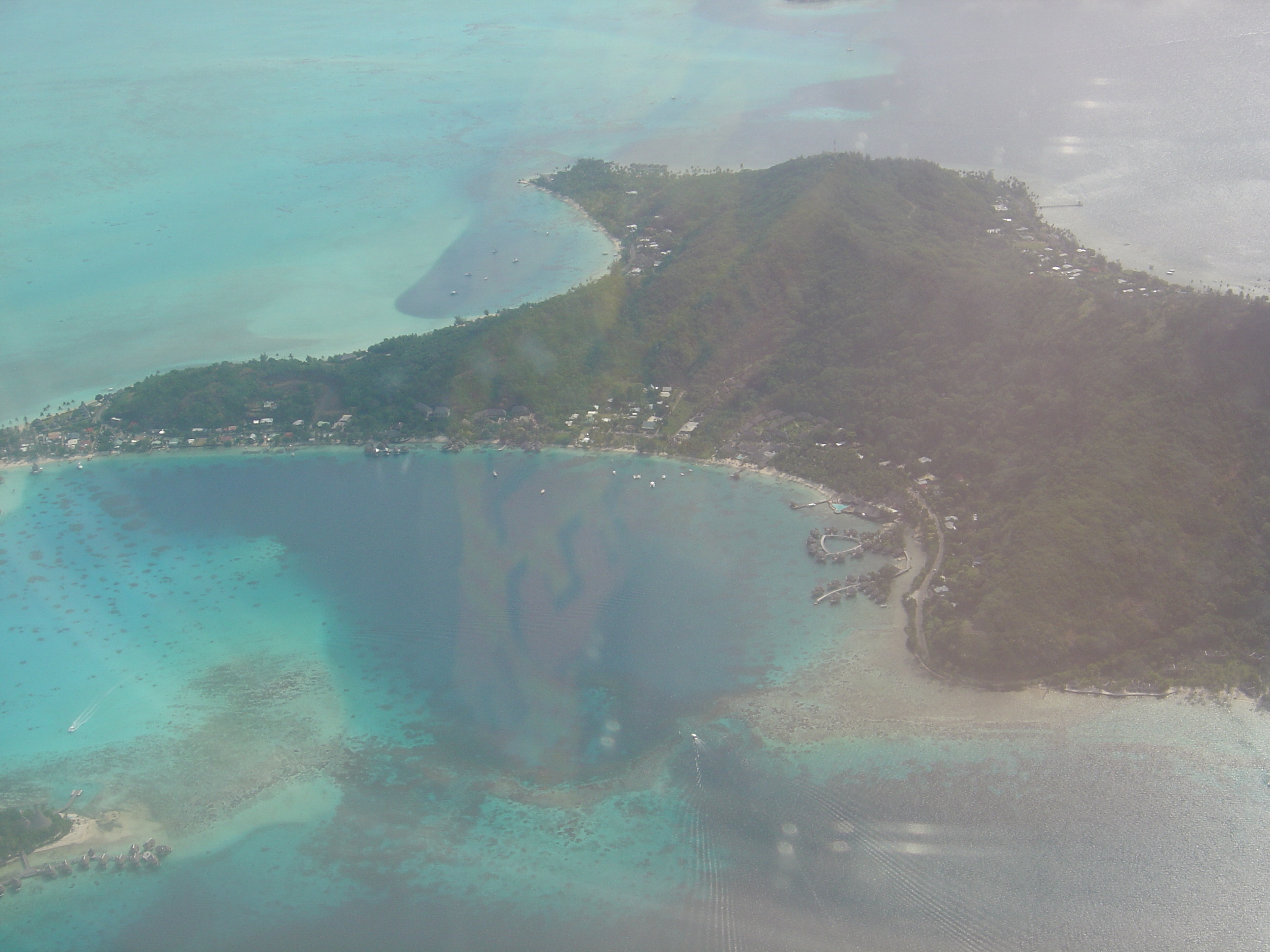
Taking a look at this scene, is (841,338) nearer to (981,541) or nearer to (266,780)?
(981,541)

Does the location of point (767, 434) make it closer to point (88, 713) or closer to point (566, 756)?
point (566, 756)

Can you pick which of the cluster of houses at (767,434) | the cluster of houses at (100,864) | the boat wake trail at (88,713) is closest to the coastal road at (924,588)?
the cluster of houses at (767,434)

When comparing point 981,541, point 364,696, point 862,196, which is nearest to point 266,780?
point 364,696

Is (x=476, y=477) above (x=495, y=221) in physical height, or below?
below

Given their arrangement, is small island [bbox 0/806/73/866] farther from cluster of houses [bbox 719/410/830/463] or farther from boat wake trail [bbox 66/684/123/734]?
cluster of houses [bbox 719/410/830/463]

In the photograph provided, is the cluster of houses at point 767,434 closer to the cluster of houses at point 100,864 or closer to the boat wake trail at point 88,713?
the boat wake trail at point 88,713

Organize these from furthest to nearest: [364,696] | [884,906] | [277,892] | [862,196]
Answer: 1. [862,196]
2. [364,696]
3. [277,892]
4. [884,906]

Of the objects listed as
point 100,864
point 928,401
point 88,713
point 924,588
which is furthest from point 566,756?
point 928,401
